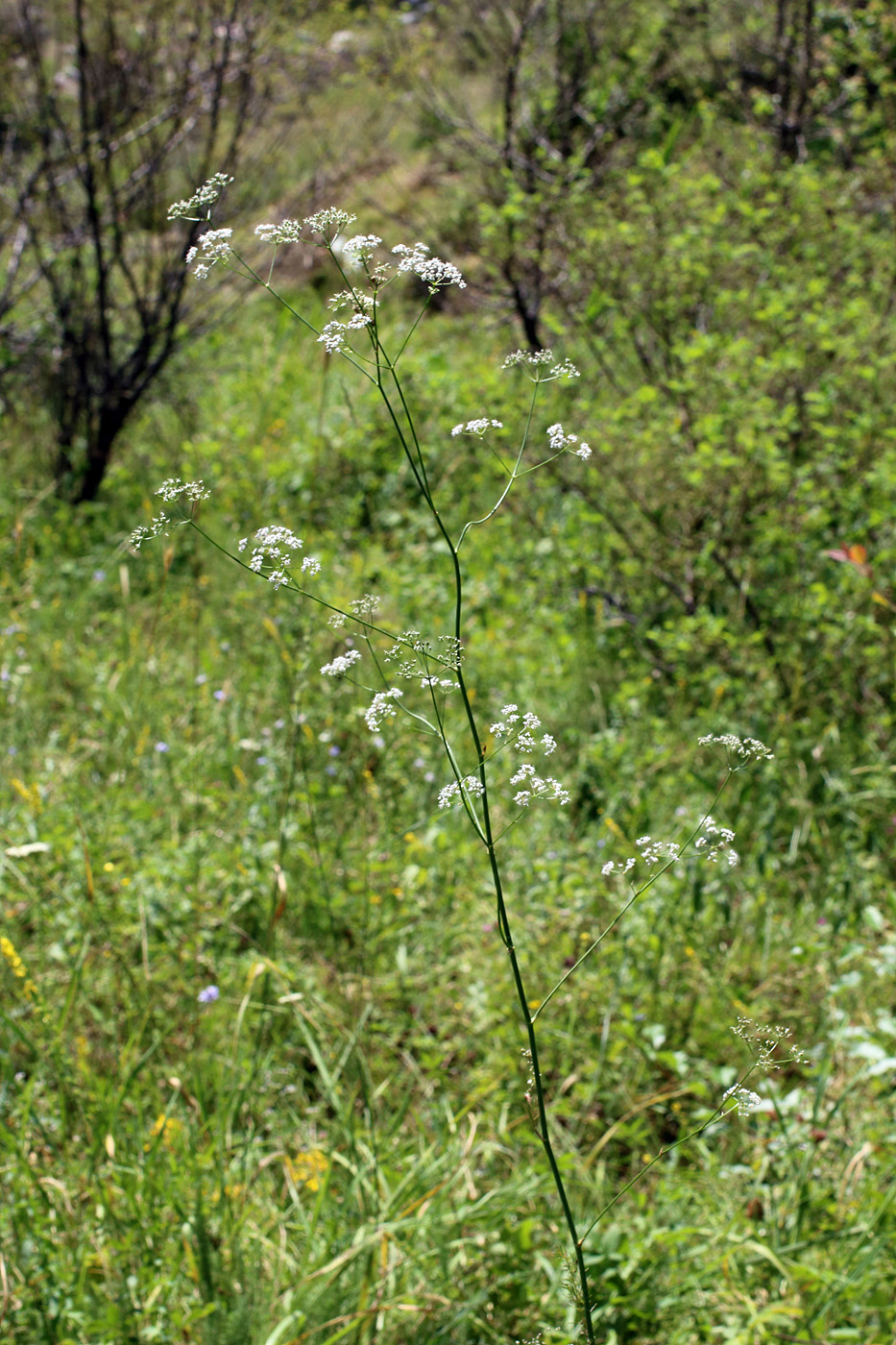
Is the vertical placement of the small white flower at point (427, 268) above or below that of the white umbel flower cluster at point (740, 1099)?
above

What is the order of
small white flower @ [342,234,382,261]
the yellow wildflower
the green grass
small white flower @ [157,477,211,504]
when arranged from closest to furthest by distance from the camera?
small white flower @ [342,234,382,261] → small white flower @ [157,477,211,504] → the green grass → the yellow wildflower

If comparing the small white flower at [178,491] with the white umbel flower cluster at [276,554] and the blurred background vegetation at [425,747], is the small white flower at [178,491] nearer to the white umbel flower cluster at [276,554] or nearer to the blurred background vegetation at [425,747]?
the white umbel flower cluster at [276,554]

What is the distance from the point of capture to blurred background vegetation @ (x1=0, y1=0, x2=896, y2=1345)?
178cm

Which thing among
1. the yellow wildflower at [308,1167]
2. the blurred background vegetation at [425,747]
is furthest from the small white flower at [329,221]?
the yellow wildflower at [308,1167]

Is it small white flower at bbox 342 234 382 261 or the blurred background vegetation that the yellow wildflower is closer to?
the blurred background vegetation

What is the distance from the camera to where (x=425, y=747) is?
3207 millimetres

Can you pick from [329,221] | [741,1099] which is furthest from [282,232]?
[741,1099]

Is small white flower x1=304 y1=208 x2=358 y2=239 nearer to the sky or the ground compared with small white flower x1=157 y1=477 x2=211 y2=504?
nearer to the sky

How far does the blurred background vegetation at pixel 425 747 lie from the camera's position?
1.78 metres

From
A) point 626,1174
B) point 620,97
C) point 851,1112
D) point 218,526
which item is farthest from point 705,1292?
point 620,97

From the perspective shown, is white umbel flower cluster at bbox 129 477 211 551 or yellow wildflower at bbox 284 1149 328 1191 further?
yellow wildflower at bbox 284 1149 328 1191

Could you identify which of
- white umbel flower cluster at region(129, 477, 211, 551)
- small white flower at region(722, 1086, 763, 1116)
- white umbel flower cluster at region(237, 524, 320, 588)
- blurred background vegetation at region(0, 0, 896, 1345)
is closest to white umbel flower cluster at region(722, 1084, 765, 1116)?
small white flower at region(722, 1086, 763, 1116)

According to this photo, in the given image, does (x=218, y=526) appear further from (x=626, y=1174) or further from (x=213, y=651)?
(x=626, y=1174)

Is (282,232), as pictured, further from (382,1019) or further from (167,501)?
(382,1019)
